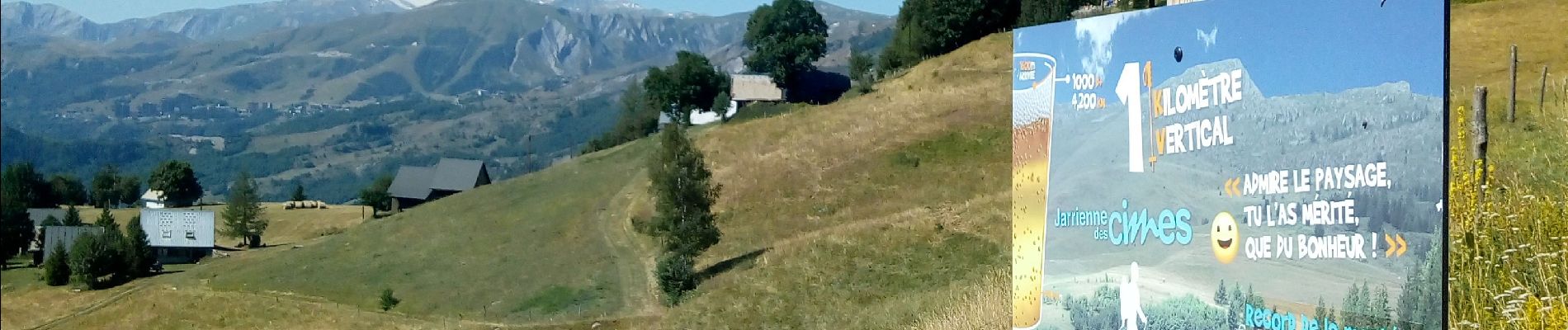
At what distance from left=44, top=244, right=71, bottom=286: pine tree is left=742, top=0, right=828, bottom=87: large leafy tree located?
62019 millimetres

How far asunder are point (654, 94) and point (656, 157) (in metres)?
71.2

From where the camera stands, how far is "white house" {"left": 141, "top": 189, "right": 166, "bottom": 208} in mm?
151625

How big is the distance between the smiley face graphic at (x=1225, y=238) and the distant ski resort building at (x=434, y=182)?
123m

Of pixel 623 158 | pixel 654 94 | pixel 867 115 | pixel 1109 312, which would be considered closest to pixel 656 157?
pixel 867 115

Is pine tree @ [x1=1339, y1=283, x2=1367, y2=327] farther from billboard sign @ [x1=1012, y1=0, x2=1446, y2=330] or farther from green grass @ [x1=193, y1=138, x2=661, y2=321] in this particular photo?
green grass @ [x1=193, y1=138, x2=661, y2=321]

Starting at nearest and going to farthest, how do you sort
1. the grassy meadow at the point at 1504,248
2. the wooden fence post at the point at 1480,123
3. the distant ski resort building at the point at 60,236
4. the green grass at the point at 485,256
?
the grassy meadow at the point at 1504,248 → the wooden fence post at the point at 1480,123 → the green grass at the point at 485,256 → the distant ski resort building at the point at 60,236

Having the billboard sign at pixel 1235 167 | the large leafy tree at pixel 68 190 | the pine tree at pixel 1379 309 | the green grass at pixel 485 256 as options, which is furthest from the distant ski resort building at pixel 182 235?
the pine tree at pixel 1379 309

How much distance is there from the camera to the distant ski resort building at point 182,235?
338 feet

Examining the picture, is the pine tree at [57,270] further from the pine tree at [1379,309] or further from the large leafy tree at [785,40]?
the pine tree at [1379,309]

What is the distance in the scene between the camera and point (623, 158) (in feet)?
296

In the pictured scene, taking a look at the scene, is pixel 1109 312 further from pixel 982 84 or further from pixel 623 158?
pixel 623 158

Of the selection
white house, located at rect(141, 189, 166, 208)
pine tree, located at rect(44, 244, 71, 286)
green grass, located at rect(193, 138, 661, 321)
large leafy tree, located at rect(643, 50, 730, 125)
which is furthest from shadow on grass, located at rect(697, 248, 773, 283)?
white house, located at rect(141, 189, 166, 208)

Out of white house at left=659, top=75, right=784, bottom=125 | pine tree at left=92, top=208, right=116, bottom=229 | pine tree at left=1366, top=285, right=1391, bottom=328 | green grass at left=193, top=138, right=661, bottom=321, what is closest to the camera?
pine tree at left=1366, top=285, right=1391, bottom=328


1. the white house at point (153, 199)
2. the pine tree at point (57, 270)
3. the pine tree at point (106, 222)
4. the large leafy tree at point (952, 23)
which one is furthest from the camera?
the white house at point (153, 199)
